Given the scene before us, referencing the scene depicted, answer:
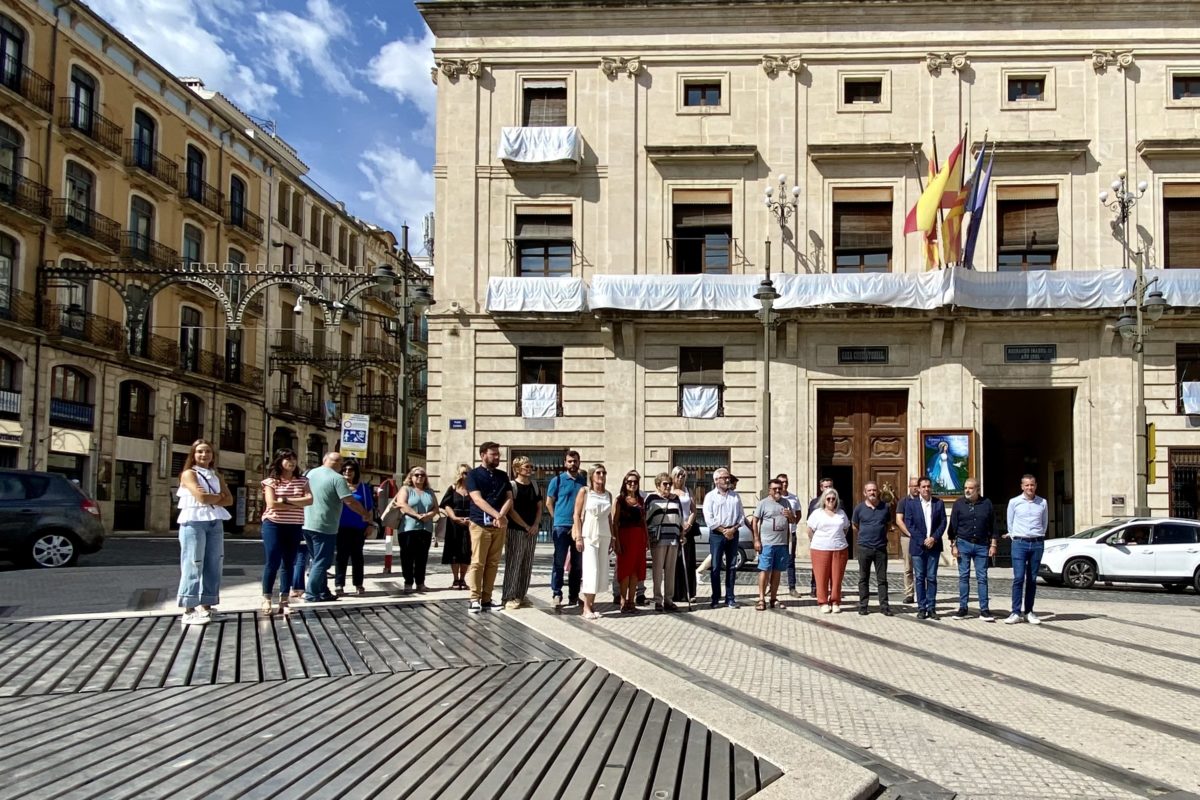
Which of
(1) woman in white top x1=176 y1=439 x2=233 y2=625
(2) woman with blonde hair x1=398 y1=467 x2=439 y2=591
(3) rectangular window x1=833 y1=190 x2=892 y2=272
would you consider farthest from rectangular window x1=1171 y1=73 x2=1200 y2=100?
(1) woman in white top x1=176 y1=439 x2=233 y2=625

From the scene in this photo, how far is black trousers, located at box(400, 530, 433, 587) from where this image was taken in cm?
1286

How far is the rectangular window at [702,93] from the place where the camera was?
26.0 metres

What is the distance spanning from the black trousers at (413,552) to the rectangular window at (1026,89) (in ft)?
64.2

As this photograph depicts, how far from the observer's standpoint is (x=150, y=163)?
38344mm

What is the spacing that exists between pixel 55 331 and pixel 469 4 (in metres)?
17.5

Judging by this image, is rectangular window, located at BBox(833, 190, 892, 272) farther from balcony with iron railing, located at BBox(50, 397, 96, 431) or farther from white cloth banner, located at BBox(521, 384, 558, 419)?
balcony with iron railing, located at BBox(50, 397, 96, 431)

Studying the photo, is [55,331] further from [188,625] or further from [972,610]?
[972,610]

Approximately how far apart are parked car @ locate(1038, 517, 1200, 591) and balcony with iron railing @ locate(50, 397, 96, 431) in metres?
29.7

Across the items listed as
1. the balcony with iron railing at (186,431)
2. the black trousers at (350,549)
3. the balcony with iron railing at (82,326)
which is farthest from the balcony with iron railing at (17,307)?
the black trousers at (350,549)

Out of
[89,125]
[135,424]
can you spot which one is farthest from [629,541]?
[89,125]

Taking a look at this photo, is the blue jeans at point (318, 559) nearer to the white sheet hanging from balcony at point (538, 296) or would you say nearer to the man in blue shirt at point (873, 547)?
the man in blue shirt at point (873, 547)

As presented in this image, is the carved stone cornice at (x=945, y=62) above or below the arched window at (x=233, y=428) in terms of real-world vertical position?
above

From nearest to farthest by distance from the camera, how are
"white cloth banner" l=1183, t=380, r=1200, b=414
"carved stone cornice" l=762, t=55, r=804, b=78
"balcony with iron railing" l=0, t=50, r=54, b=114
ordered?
"white cloth banner" l=1183, t=380, r=1200, b=414, "carved stone cornice" l=762, t=55, r=804, b=78, "balcony with iron railing" l=0, t=50, r=54, b=114

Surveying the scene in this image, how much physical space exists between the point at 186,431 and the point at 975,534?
115 feet
